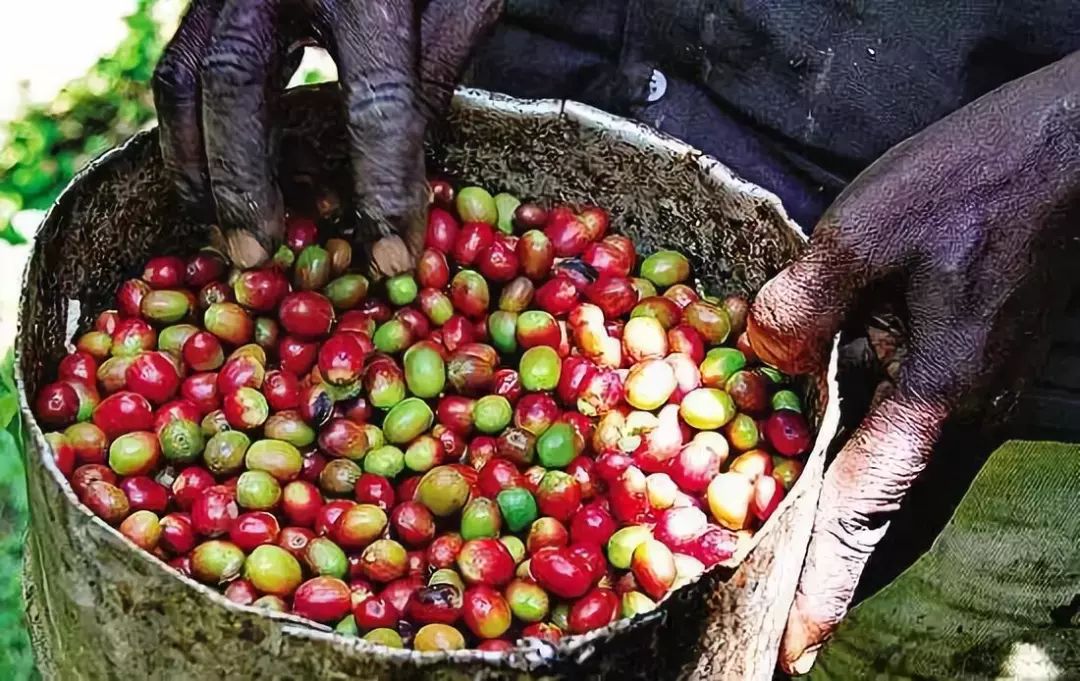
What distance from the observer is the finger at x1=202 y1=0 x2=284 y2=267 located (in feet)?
5.22

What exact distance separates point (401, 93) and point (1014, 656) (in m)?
1.12

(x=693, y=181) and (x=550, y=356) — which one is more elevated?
(x=693, y=181)

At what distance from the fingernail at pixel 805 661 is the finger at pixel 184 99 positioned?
951mm

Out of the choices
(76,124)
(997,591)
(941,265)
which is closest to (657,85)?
(941,265)

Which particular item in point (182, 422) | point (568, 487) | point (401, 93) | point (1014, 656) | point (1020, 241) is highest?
point (401, 93)

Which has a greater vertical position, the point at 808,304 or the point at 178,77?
the point at 178,77

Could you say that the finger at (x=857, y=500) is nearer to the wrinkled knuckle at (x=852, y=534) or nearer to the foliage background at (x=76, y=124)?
the wrinkled knuckle at (x=852, y=534)

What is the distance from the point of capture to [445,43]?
5.66ft

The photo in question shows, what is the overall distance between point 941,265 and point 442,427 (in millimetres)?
668

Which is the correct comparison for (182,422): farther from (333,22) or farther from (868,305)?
(868,305)

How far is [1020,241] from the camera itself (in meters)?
1.55

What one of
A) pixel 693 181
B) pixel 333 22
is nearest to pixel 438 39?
pixel 333 22

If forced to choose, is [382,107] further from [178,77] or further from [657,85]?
[657,85]

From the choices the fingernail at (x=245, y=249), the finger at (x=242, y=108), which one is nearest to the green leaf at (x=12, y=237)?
the fingernail at (x=245, y=249)
